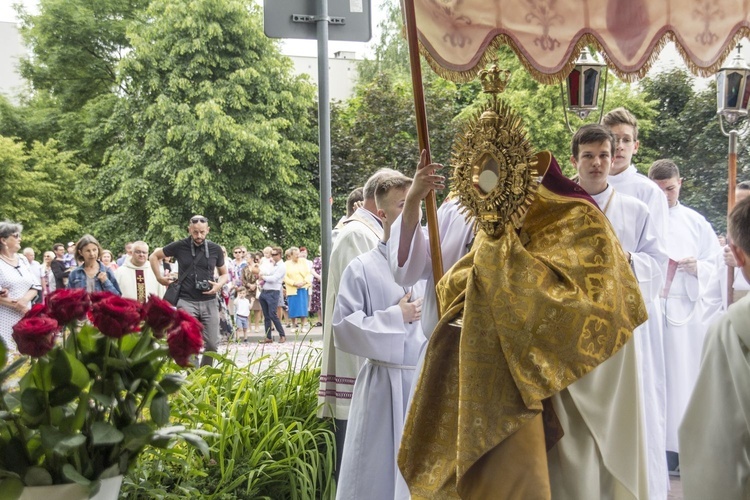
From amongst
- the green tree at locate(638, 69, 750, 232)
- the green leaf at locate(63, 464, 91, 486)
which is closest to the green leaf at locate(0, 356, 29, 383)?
the green leaf at locate(63, 464, 91, 486)

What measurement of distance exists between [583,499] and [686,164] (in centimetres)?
2271

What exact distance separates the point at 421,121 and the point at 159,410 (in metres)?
1.63

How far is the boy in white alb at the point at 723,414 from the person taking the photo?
2148 millimetres

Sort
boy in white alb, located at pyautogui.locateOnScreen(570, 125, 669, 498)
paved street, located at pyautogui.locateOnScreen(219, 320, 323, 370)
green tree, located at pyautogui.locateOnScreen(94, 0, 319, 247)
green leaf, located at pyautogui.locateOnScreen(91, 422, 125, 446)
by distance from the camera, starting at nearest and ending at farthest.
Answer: green leaf, located at pyautogui.locateOnScreen(91, 422, 125, 446)
boy in white alb, located at pyautogui.locateOnScreen(570, 125, 669, 498)
paved street, located at pyautogui.locateOnScreen(219, 320, 323, 370)
green tree, located at pyautogui.locateOnScreen(94, 0, 319, 247)

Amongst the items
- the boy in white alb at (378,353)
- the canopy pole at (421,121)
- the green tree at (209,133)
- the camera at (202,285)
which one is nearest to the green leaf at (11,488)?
the canopy pole at (421,121)

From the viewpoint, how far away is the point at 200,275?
10.0 m

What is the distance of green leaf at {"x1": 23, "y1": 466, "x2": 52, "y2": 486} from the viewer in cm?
285

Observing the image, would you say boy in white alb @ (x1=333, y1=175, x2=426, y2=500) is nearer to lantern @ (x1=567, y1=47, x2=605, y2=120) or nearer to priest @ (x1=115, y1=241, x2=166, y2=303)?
lantern @ (x1=567, y1=47, x2=605, y2=120)

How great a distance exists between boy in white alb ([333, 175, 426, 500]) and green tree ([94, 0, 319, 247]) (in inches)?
871

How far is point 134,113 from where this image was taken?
1115 inches

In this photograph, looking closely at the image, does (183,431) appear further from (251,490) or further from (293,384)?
(293,384)

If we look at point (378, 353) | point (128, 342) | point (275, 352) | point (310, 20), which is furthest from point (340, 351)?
point (275, 352)

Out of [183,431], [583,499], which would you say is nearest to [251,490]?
[183,431]

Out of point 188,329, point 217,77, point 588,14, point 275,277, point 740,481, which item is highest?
point 217,77
